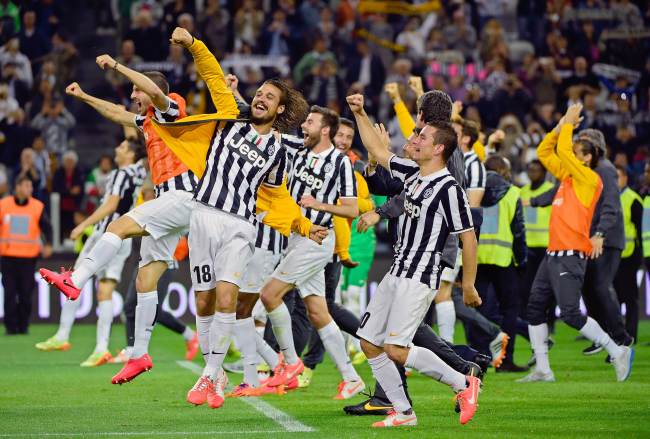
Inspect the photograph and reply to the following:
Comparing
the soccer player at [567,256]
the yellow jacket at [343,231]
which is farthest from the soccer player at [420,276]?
the soccer player at [567,256]

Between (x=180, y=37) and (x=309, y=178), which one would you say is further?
(x=309, y=178)

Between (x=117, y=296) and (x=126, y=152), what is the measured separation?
19.1 feet

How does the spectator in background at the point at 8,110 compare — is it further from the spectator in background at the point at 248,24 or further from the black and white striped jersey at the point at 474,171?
the black and white striped jersey at the point at 474,171

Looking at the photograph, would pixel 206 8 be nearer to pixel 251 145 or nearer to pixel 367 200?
pixel 367 200

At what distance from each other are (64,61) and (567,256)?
14.1 metres

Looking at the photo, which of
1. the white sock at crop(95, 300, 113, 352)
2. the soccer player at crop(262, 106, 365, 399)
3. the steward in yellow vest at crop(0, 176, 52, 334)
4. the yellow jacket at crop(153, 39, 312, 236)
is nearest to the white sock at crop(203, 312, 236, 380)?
the yellow jacket at crop(153, 39, 312, 236)

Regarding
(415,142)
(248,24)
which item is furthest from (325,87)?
(415,142)

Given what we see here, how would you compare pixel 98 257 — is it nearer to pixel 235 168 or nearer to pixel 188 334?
pixel 235 168

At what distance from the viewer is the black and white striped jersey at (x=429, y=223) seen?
8016mm

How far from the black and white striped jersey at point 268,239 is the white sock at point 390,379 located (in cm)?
218

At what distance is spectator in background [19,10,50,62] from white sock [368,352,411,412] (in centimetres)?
1631

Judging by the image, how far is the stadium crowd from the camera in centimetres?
Answer: 880

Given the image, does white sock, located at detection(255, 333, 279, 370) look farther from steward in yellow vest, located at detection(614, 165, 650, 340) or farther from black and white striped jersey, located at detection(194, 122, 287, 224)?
steward in yellow vest, located at detection(614, 165, 650, 340)

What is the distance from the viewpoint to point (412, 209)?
8.12m
